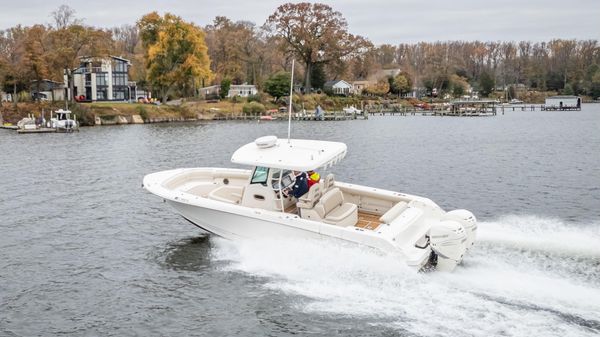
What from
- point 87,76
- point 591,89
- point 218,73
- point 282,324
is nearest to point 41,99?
point 87,76

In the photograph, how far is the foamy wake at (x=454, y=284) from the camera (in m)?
11.9

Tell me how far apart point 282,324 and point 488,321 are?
4332 millimetres

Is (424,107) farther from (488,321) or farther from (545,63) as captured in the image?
(488,321)

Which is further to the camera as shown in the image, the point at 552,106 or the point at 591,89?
the point at 591,89

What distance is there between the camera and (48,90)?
85.8m

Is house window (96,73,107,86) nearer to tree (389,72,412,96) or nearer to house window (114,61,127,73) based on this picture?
house window (114,61,127,73)

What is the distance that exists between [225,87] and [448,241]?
87.9 m

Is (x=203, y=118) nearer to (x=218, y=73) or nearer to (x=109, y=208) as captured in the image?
(x=218, y=73)

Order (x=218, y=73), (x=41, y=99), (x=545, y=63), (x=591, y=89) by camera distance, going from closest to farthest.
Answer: (x=41, y=99) → (x=218, y=73) → (x=591, y=89) → (x=545, y=63)

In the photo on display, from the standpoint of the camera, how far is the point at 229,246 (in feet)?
55.6

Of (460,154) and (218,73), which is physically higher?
(218,73)

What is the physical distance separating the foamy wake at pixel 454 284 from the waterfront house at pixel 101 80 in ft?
251

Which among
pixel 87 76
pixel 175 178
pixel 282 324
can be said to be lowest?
pixel 282 324

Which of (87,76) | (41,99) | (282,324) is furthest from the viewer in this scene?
(87,76)
